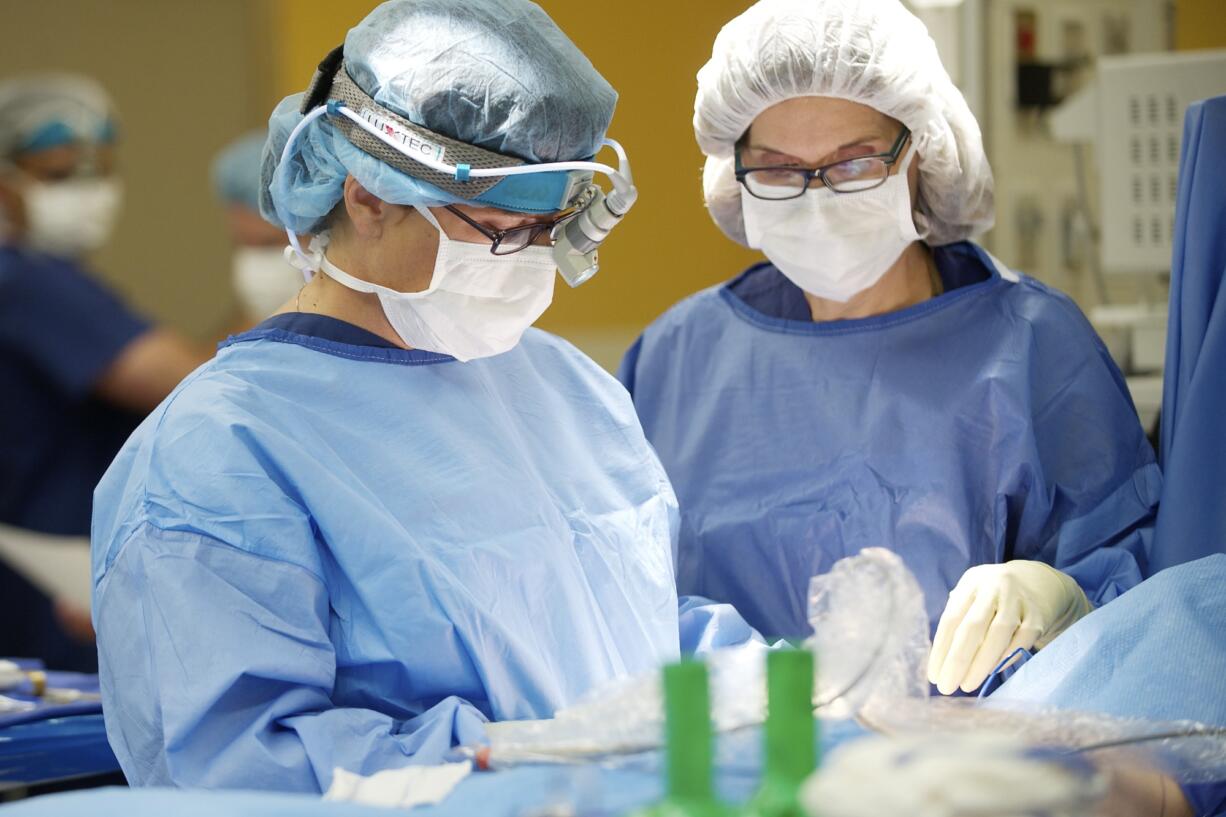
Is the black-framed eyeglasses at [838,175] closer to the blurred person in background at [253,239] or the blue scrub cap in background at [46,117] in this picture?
the blue scrub cap in background at [46,117]

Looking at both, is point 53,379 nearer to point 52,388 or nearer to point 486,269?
point 52,388

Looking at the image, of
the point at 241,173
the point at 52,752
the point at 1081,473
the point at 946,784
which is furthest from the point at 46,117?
A: the point at 946,784

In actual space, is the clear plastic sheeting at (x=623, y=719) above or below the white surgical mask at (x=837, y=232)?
below

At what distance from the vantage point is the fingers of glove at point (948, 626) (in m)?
1.65

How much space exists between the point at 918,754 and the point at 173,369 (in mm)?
2438

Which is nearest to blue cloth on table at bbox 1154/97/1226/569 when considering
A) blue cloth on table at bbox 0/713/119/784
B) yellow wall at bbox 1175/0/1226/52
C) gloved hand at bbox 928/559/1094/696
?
gloved hand at bbox 928/559/1094/696

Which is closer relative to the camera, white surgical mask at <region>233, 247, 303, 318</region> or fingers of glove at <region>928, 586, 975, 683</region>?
fingers of glove at <region>928, 586, 975, 683</region>

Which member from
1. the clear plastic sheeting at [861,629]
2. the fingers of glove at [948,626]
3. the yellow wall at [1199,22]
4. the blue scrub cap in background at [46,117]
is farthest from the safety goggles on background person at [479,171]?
the yellow wall at [1199,22]

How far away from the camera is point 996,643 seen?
1.63m

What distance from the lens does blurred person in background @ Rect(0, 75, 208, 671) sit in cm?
299

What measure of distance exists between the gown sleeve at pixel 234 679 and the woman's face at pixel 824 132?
38.1 inches

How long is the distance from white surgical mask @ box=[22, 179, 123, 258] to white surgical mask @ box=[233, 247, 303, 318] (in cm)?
73

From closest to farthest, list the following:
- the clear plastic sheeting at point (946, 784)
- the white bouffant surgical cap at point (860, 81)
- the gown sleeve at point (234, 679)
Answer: the clear plastic sheeting at point (946, 784) → the gown sleeve at point (234, 679) → the white bouffant surgical cap at point (860, 81)

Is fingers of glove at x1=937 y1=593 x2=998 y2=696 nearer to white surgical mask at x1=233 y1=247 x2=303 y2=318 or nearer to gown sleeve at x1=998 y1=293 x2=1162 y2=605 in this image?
gown sleeve at x1=998 y1=293 x2=1162 y2=605
